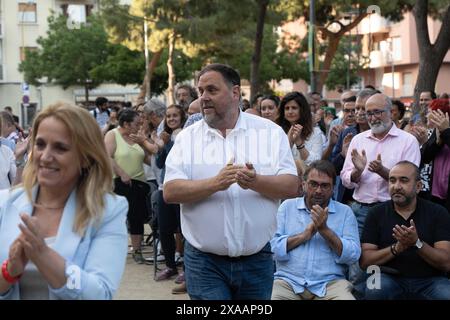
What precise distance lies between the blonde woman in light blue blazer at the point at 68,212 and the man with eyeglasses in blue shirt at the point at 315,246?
286 cm

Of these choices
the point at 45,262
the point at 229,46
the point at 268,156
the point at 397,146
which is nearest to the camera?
the point at 45,262

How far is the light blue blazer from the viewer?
3188 millimetres

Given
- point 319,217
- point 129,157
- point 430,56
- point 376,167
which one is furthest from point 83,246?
point 430,56

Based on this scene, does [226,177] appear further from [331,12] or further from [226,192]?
[331,12]

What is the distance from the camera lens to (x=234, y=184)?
4684 millimetres

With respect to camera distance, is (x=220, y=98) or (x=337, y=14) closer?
(x=220, y=98)

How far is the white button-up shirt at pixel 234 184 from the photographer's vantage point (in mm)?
4676

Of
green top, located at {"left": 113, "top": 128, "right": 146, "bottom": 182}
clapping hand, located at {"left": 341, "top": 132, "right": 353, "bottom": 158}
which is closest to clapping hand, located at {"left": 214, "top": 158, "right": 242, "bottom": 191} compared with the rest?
clapping hand, located at {"left": 341, "top": 132, "right": 353, "bottom": 158}

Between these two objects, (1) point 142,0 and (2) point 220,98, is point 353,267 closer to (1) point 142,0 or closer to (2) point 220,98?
(2) point 220,98

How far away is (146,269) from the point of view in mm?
9852

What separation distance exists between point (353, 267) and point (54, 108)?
3749 millimetres

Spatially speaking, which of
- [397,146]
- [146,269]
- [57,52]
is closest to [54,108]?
[397,146]

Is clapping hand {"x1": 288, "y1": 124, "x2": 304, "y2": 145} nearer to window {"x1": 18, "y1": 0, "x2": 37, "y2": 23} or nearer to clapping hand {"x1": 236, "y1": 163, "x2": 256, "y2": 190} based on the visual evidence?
clapping hand {"x1": 236, "y1": 163, "x2": 256, "y2": 190}

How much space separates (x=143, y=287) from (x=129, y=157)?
2063 millimetres
